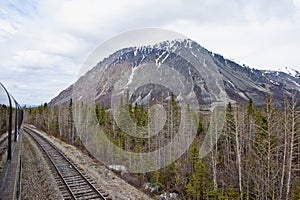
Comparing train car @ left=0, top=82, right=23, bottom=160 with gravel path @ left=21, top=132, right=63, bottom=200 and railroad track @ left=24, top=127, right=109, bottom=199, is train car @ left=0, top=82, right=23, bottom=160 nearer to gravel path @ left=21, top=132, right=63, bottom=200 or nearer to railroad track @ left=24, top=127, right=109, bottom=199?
gravel path @ left=21, top=132, right=63, bottom=200

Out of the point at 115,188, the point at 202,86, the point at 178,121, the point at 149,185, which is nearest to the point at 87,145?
the point at 178,121

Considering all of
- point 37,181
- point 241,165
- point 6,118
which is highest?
point 6,118

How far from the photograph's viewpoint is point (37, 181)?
11984 mm

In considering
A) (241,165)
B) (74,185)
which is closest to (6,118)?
(74,185)

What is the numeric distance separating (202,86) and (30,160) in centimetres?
13633

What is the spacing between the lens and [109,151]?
23.9m

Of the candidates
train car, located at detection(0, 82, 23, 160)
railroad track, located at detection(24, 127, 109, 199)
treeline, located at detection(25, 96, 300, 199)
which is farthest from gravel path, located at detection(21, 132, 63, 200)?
treeline, located at detection(25, 96, 300, 199)

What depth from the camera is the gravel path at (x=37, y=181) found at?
10.2 meters

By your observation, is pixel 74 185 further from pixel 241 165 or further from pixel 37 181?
pixel 241 165

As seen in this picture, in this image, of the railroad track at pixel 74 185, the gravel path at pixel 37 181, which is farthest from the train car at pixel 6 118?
the railroad track at pixel 74 185

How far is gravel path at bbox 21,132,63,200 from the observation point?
10.2m

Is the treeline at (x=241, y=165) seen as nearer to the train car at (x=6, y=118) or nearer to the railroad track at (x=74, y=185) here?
the railroad track at (x=74, y=185)

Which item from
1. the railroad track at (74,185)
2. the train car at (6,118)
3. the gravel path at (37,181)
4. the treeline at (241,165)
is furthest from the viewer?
the treeline at (241,165)

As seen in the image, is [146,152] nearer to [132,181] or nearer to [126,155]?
[126,155]
